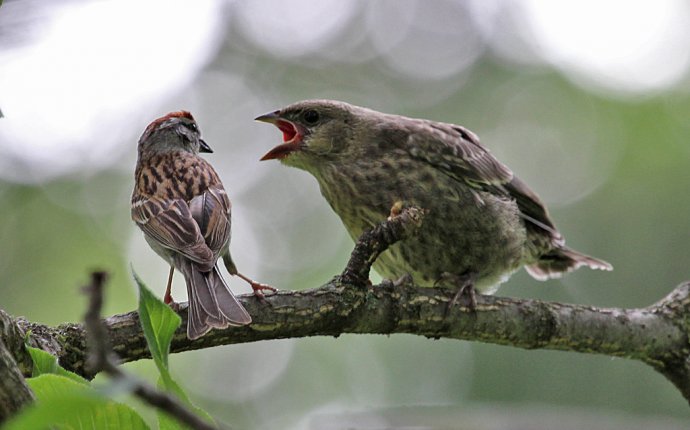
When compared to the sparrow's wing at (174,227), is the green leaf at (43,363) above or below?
below

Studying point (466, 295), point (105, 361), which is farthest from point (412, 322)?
point (105, 361)

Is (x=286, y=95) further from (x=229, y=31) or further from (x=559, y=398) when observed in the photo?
(x=559, y=398)

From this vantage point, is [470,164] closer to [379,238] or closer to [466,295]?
[466,295]

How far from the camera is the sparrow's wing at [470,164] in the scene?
533 cm

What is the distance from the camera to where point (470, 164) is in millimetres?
5434

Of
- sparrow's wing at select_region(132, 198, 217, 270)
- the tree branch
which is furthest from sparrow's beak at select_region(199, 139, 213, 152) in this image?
the tree branch

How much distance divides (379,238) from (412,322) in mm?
856

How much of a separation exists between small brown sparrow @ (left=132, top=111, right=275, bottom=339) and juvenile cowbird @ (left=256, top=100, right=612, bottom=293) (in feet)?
2.09

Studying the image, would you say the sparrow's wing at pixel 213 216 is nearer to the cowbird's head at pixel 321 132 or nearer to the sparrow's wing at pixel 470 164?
the cowbird's head at pixel 321 132

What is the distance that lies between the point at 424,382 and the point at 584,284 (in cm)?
202

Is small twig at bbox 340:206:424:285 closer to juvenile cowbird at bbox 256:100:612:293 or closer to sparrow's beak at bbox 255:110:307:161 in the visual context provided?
juvenile cowbird at bbox 256:100:612:293

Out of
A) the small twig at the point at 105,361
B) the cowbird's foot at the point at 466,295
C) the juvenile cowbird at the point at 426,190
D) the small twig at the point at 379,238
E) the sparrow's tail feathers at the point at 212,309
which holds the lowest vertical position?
the small twig at the point at 105,361

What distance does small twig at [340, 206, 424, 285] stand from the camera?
3.29 metres

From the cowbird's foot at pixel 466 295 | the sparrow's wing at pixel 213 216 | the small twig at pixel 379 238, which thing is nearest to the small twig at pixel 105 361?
the small twig at pixel 379 238
